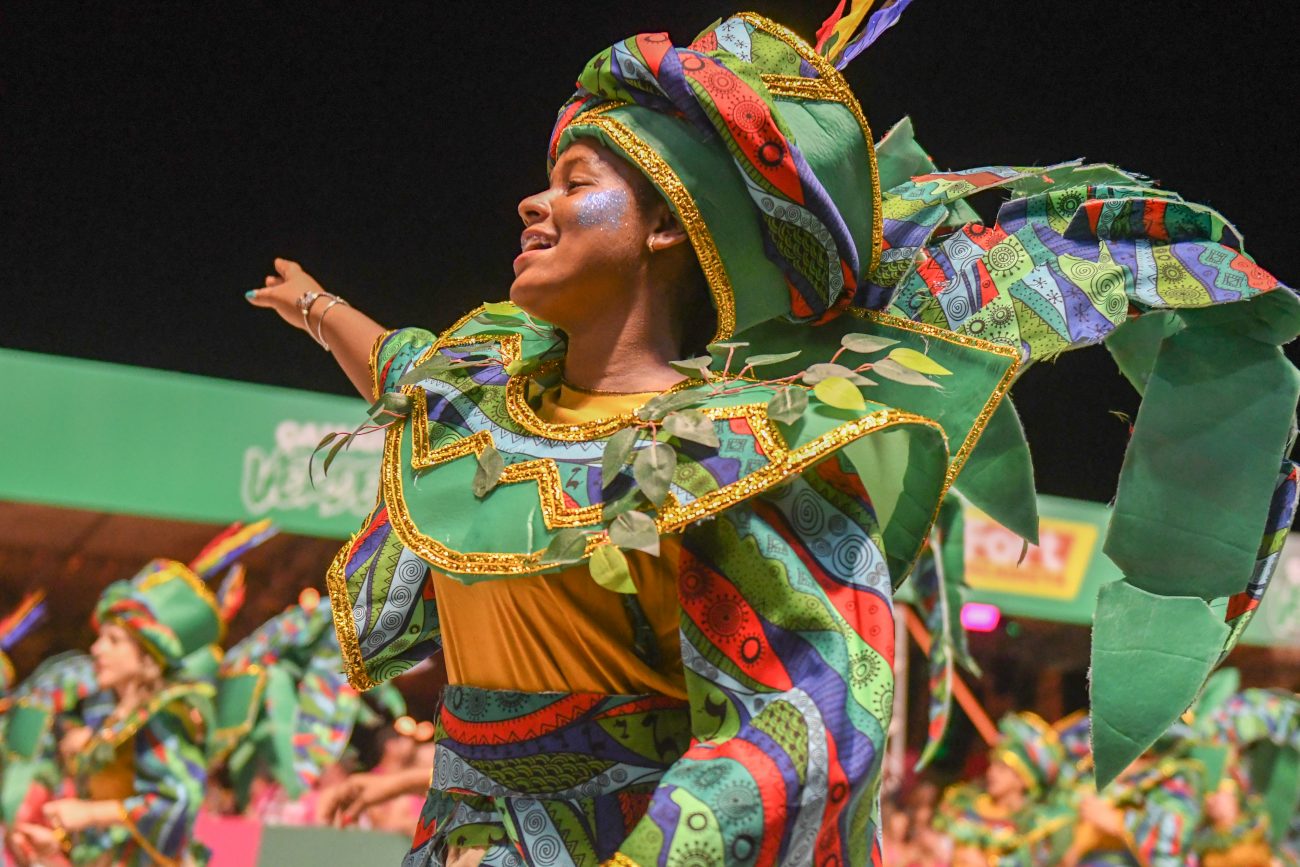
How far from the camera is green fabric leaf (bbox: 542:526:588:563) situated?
121cm

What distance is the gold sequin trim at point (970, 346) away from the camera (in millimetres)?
1444

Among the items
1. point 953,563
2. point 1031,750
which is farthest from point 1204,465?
point 1031,750

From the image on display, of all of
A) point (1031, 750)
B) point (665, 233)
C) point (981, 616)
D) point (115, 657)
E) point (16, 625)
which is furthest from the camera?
point (1031, 750)

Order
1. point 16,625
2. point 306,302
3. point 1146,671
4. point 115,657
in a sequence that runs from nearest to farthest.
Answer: point 1146,671
point 306,302
point 16,625
point 115,657

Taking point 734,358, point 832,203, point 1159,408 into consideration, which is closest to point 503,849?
point 734,358

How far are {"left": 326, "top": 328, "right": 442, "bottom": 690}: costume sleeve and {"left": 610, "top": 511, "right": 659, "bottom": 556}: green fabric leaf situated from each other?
0.92 ft

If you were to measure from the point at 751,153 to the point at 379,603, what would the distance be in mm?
540


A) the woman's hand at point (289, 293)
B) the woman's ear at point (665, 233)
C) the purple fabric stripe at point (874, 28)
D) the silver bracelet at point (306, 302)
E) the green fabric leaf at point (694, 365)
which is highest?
the woman's hand at point (289, 293)

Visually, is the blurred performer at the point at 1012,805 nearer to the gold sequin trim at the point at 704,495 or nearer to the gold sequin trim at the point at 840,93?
the gold sequin trim at the point at 840,93

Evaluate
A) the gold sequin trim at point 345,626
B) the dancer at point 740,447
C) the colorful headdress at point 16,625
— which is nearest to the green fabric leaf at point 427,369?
the dancer at point 740,447

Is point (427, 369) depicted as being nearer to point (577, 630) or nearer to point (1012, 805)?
point (577, 630)

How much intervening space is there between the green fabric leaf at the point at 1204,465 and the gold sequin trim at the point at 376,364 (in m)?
0.78

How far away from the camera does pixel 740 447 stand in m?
1.23

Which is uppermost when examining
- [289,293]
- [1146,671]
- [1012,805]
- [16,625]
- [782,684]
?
[289,293]
